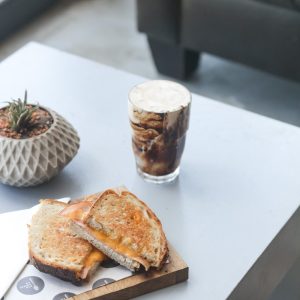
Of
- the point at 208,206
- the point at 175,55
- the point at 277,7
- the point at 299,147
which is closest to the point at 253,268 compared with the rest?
the point at 208,206

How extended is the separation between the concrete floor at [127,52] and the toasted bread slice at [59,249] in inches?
40.8

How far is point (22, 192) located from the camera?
44.6 inches

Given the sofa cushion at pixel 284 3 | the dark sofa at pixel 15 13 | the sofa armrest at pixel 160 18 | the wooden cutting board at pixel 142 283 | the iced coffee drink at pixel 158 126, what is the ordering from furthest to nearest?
1. the dark sofa at pixel 15 13
2. the sofa armrest at pixel 160 18
3. the sofa cushion at pixel 284 3
4. the iced coffee drink at pixel 158 126
5. the wooden cutting board at pixel 142 283

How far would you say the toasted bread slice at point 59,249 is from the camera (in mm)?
953

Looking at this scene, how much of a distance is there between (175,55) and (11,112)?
1.05m

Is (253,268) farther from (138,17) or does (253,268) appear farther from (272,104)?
(138,17)

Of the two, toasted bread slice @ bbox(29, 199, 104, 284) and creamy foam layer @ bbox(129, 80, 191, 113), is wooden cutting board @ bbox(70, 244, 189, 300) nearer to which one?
toasted bread slice @ bbox(29, 199, 104, 284)

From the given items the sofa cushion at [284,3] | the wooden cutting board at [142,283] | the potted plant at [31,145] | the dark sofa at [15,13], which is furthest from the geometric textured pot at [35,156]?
the dark sofa at [15,13]

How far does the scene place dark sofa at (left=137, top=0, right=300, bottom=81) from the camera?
1856 mm

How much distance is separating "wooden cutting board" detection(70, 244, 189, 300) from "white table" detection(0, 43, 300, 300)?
12 mm

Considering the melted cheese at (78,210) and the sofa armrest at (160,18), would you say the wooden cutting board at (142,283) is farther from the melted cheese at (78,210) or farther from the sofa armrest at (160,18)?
the sofa armrest at (160,18)

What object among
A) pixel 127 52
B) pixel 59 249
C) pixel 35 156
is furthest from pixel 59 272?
→ pixel 127 52

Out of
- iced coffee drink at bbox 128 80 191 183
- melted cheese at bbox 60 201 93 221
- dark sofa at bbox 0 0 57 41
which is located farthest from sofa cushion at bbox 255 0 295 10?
melted cheese at bbox 60 201 93 221

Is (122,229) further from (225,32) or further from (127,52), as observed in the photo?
(127,52)
